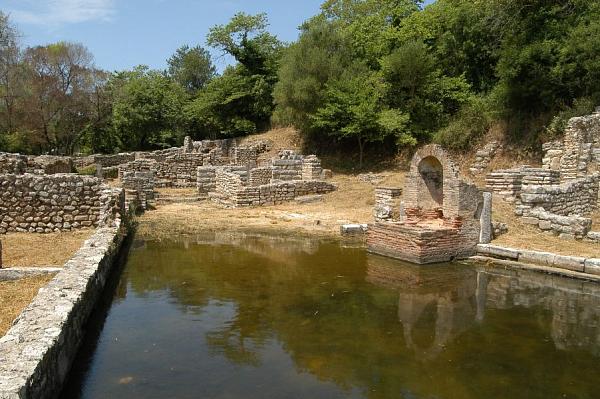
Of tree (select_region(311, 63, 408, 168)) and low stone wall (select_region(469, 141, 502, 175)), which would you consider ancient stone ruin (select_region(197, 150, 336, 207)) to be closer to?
tree (select_region(311, 63, 408, 168))

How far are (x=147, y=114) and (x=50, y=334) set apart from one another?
3777 cm

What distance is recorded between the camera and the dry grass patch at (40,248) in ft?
32.2

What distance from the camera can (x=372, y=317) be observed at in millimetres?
8352

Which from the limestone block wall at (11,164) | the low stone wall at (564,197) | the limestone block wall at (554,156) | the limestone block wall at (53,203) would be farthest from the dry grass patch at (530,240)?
the limestone block wall at (11,164)

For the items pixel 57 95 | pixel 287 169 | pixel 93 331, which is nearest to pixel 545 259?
pixel 93 331

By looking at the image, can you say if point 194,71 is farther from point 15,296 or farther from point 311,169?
point 15,296

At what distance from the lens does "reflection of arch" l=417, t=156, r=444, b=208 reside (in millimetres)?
14719

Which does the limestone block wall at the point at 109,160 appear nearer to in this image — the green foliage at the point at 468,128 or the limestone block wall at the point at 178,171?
the limestone block wall at the point at 178,171

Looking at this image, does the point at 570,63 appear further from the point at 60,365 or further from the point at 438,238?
the point at 60,365

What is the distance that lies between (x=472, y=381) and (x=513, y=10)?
22379mm

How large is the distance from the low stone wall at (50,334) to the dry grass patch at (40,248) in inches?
56.3

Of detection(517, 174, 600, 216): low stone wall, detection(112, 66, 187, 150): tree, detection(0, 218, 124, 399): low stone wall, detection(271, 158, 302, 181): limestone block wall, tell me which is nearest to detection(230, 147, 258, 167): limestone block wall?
detection(271, 158, 302, 181): limestone block wall

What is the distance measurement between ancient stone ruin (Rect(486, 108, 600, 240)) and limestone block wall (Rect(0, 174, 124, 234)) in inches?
426

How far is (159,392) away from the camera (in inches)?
226
